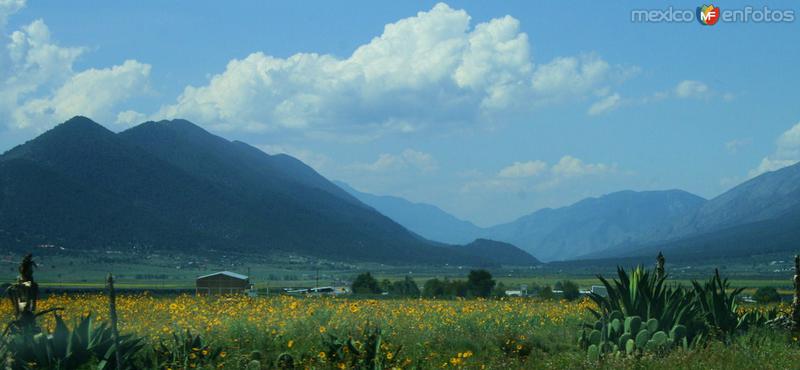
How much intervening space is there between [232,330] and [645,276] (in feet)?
24.9

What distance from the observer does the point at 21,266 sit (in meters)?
12.2

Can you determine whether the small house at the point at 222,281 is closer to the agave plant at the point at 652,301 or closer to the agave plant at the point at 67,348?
the agave plant at the point at 652,301

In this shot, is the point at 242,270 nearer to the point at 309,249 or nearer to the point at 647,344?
the point at 309,249

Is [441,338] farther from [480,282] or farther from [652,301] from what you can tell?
[480,282]

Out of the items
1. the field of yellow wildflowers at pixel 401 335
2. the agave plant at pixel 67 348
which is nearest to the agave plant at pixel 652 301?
the field of yellow wildflowers at pixel 401 335

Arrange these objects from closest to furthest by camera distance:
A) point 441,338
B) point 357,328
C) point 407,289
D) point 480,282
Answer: point 357,328 < point 441,338 < point 480,282 < point 407,289

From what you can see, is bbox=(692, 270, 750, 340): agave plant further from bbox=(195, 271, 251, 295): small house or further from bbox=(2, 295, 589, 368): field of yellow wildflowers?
bbox=(195, 271, 251, 295): small house

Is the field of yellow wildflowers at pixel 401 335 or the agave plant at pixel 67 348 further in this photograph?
the field of yellow wildflowers at pixel 401 335

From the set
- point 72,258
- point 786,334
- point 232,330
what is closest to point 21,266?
point 232,330

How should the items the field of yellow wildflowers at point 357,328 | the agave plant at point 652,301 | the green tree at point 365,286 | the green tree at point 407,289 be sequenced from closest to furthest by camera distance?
the field of yellow wildflowers at point 357,328
the agave plant at point 652,301
the green tree at point 407,289
the green tree at point 365,286

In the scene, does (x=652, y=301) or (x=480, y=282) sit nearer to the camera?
(x=652, y=301)

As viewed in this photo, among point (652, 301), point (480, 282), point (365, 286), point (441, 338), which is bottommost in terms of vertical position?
point (441, 338)

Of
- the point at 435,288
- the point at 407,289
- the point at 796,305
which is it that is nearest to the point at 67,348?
the point at 796,305

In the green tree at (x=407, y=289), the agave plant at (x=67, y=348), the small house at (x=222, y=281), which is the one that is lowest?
the green tree at (x=407, y=289)
